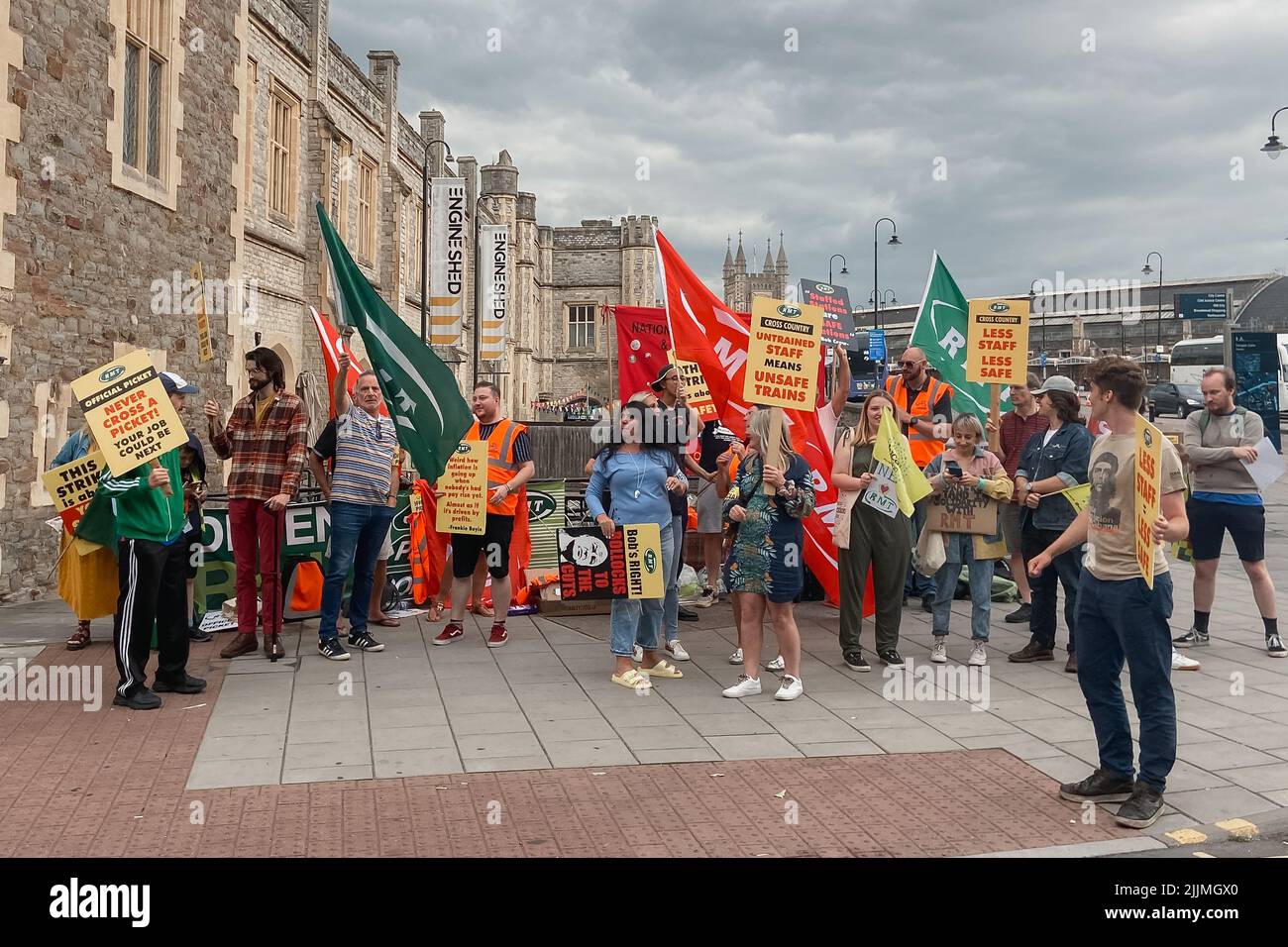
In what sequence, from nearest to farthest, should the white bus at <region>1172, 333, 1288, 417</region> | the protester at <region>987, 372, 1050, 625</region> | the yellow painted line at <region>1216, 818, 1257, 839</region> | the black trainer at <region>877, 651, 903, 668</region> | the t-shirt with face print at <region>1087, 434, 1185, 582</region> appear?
1. the yellow painted line at <region>1216, 818, 1257, 839</region>
2. the t-shirt with face print at <region>1087, 434, 1185, 582</region>
3. the black trainer at <region>877, 651, 903, 668</region>
4. the protester at <region>987, 372, 1050, 625</region>
5. the white bus at <region>1172, 333, 1288, 417</region>

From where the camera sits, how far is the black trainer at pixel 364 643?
802 centimetres

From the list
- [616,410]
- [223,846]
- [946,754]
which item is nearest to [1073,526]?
[946,754]

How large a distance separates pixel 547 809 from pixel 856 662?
11.5 ft

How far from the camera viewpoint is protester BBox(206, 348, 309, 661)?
300 inches

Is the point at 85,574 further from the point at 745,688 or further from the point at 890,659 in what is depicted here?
the point at 890,659

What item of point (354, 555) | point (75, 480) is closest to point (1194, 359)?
point (354, 555)

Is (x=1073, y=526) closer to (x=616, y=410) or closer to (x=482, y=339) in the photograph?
(x=616, y=410)

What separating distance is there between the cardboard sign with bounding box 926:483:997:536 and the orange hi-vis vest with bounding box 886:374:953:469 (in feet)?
3.20

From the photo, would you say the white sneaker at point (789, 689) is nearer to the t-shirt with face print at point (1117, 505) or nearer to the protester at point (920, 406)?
the t-shirt with face print at point (1117, 505)

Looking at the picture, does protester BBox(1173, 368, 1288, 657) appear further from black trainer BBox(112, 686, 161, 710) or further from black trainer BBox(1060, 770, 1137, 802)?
black trainer BBox(112, 686, 161, 710)

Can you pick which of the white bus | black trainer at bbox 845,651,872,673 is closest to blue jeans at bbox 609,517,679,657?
black trainer at bbox 845,651,872,673

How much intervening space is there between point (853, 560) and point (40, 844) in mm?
5264

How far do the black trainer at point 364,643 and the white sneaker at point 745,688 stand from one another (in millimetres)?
2766

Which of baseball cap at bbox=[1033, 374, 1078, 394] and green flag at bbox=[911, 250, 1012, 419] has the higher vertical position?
green flag at bbox=[911, 250, 1012, 419]
